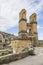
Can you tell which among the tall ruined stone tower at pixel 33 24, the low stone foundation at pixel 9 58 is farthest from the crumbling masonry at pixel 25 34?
the low stone foundation at pixel 9 58

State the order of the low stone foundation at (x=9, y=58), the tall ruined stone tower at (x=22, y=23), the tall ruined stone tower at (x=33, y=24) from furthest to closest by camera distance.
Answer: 1. the tall ruined stone tower at (x=33, y=24)
2. the tall ruined stone tower at (x=22, y=23)
3. the low stone foundation at (x=9, y=58)

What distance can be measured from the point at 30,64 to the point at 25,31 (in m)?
16.7

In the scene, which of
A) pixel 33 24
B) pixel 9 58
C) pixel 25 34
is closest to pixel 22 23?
pixel 25 34

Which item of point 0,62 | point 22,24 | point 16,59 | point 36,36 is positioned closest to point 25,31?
point 22,24

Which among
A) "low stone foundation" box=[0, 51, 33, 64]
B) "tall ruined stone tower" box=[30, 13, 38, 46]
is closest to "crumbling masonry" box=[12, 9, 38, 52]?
"tall ruined stone tower" box=[30, 13, 38, 46]

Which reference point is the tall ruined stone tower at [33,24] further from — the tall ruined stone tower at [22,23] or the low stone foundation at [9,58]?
the low stone foundation at [9,58]

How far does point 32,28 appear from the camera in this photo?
88.8 ft

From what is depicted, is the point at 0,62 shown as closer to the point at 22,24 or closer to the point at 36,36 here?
the point at 22,24

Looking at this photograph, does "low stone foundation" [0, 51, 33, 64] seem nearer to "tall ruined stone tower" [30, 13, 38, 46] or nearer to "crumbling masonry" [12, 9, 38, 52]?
"crumbling masonry" [12, 9, 38, 52]

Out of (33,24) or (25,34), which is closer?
(25,34)

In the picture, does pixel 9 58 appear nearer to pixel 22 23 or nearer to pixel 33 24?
pixel 22 23

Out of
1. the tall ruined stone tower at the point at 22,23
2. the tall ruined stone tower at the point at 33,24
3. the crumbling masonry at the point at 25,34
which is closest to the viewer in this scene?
the crumbling masonry at the point at 25,34

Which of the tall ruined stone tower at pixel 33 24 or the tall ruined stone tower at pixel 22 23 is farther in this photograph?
the tall ruined stone tower at pixel 33 24

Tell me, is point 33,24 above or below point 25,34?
above
